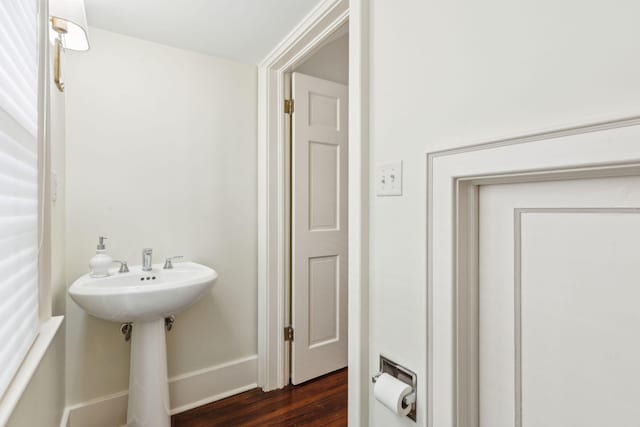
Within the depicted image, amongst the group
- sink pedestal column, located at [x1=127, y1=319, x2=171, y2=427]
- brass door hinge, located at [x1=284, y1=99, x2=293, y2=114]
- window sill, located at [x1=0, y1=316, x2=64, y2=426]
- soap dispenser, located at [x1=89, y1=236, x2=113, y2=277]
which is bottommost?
sink pedestal column, located at [x1=127, y1=319, x2=171, y2=427]

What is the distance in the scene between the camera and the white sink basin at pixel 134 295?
1309 mm

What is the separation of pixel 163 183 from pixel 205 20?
34.5 inches

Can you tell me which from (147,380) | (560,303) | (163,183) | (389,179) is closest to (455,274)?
(560,303)

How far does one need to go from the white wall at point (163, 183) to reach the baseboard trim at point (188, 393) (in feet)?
0.17

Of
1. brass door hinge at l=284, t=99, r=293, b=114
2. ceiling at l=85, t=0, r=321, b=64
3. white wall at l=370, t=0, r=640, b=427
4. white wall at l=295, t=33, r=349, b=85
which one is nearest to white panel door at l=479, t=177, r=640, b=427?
white wall at l=370, t=0, r=640, b=427

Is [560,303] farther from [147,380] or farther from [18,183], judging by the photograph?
[147,380]

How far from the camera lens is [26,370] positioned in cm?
79

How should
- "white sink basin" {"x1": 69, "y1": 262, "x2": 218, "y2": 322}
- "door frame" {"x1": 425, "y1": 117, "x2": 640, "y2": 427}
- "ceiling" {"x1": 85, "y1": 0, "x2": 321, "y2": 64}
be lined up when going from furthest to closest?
"ceiling" {"x1": 85, "y1": 0, "x2": 321, "y2": 64} < "white sink basin" {"x1": 69, "y1": 262, "x2": 218, "y2": 322} < "door frame" {"x1": 425, "y1": 117, "x2": 640, "y2": 427}

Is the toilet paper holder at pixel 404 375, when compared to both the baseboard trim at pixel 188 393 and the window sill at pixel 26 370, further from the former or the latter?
the baseboard trim at pixel 188 393

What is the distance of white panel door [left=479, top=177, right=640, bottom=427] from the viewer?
0.65 m

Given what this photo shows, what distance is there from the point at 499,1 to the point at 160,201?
5.72 feet

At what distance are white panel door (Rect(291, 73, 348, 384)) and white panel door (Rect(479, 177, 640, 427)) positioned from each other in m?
1.33

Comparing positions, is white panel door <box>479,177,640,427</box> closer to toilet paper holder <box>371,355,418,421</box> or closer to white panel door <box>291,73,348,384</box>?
toilet paper holder <box>371,355,418,421</box>

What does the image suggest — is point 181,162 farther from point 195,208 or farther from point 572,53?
point 572,53
